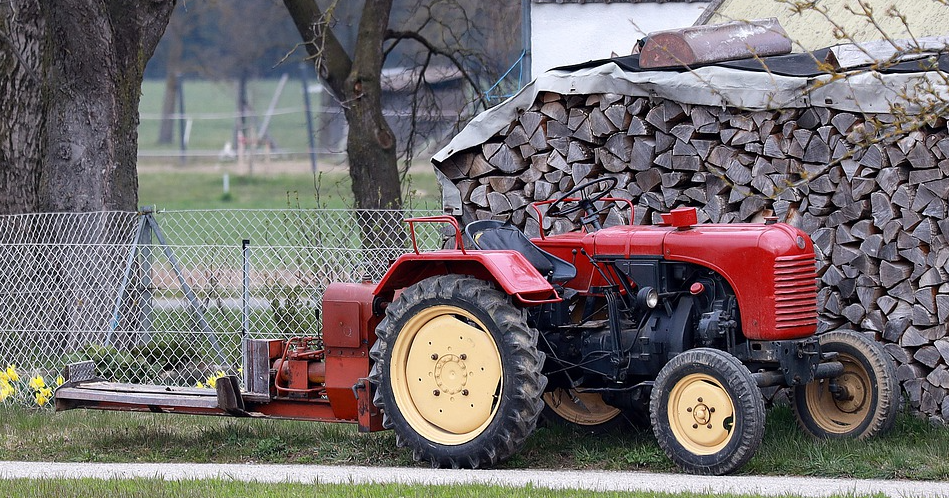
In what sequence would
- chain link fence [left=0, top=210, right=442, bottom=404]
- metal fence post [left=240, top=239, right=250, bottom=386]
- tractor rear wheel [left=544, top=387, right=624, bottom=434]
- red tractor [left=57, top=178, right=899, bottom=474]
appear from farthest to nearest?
1. chain link fence [left=0, top=210, right=442, bottom=404]
2. metal fence post [left=240, top=239, right=250, bottom=386]
3. tractor rear wheel [left=544, top=387, right=624, bottom=434]
4. red tractor [left=57, top=178, right=899, bottom=474]

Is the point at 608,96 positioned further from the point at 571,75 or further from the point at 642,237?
the point at 642,237

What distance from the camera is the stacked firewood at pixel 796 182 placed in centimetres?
721

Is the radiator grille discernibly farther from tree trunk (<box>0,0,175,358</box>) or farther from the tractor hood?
tree trunk (<box>0,0,175,358</box>)

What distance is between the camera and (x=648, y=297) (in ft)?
21.6

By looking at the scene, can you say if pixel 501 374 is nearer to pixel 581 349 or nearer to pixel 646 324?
pixel 581 349

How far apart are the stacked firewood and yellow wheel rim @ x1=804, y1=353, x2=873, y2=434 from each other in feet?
1.77

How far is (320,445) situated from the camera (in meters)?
7.34

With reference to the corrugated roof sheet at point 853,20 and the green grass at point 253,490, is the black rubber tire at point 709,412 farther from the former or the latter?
the corrugated roof sheet at point 853,20

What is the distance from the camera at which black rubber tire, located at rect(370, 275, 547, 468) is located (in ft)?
20.8

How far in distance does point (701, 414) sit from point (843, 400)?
1251mm

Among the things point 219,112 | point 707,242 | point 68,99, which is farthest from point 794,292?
point 219,112

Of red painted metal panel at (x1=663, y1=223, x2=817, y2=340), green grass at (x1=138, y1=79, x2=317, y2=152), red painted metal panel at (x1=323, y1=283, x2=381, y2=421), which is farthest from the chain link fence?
green grass at (x1=138, y1=79, x2=317, y2=152)

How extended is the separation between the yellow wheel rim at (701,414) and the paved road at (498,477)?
7.5 inches

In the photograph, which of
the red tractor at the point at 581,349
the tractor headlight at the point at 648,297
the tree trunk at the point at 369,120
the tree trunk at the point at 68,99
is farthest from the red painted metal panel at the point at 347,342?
the tree trunk at the point at 369,120
